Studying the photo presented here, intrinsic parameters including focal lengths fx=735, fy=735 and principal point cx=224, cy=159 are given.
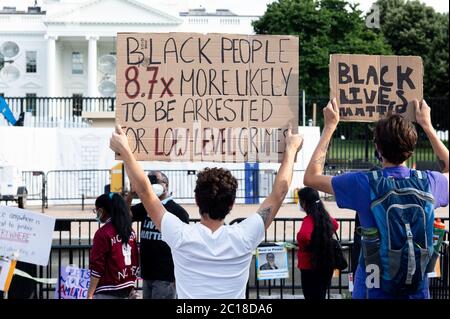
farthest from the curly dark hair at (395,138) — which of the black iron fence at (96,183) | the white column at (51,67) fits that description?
the white column at (51,67)

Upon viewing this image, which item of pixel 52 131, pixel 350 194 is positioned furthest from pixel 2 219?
pixel 52 131

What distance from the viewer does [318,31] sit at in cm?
2988

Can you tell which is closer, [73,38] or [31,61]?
[73,38]

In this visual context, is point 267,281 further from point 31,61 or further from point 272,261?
point 31,61

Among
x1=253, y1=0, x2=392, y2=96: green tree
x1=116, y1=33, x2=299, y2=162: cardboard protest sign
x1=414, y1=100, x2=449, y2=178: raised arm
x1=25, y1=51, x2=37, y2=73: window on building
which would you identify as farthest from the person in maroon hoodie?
x1=25, y1=51, x2=37, y2=73: window on building

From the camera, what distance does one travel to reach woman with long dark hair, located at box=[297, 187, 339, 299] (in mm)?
6379

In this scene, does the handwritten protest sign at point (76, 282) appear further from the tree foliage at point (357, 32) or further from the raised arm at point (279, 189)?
the tree foliage at point (357, 32)

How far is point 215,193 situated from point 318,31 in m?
27.3

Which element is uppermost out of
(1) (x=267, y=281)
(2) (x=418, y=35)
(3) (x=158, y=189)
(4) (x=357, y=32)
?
(4) (x=357, y=32)

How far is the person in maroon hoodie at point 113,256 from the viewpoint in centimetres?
532

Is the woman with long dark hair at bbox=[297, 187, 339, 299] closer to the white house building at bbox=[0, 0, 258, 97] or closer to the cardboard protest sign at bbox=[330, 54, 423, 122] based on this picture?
the cardboard protest sign at bbox=[330, 54, 423, 122]

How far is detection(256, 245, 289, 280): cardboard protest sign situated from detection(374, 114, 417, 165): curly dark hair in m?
3.37

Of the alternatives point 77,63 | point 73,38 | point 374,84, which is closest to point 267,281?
point 374,84
